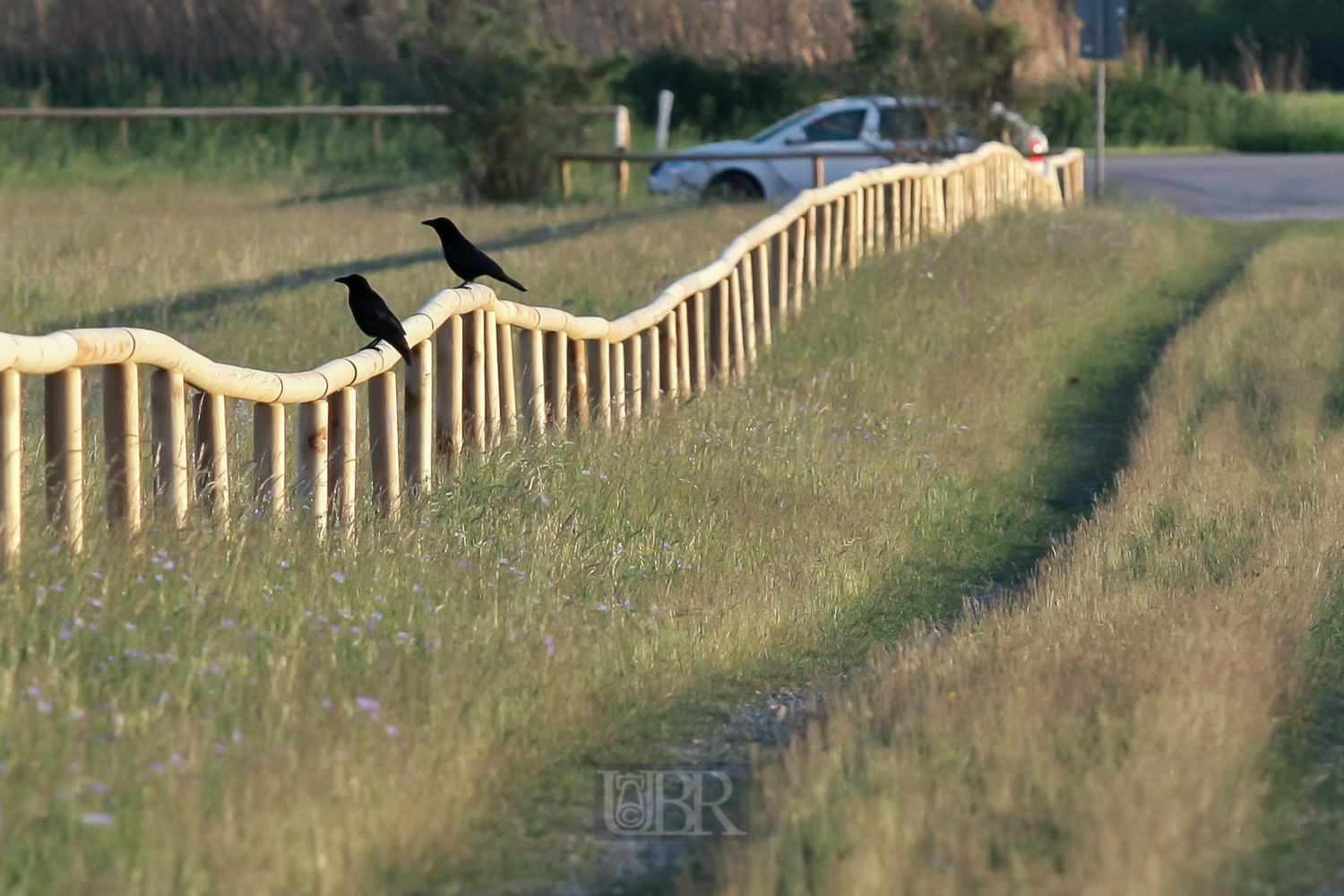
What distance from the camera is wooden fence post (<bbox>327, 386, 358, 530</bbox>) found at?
5832mm

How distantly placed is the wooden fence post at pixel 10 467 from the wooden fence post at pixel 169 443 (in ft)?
1.80

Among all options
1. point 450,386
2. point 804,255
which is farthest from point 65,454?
point 804,255

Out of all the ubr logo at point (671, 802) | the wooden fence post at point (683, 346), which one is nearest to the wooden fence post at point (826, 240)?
the wooden fence post at point (683, 346)

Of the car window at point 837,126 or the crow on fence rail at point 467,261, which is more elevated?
the car window at point 837,126

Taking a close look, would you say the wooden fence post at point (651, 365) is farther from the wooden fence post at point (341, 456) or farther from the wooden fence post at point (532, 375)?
the wooden fence post at point (341, 456)

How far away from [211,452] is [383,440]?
0.83 metres

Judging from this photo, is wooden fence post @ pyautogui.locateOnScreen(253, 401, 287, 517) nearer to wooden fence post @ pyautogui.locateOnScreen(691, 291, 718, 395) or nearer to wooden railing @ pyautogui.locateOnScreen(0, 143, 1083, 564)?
wooden railing @ pyautogui.locateOnScreen(0, 143, 1083, 564)

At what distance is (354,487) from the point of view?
5.96 meters

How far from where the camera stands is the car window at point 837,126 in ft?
73.7

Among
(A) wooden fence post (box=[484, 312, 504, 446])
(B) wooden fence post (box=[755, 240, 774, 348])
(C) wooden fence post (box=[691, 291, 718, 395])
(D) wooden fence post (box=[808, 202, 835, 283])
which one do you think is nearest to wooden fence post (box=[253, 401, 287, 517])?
(A) wooden fence post (box=[484, 312, 504, 446])

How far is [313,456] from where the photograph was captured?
567 centimetres

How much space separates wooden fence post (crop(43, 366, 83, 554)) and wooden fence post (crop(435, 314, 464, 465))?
2100mm

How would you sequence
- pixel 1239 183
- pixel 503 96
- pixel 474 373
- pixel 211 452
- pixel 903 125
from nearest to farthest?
pixel 211 452 → pixel 474 373 → pixel 503 96 → pixel 903 125 → pixel 1239 183

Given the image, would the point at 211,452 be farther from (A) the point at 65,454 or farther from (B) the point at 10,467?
(B) the point at 10,467
